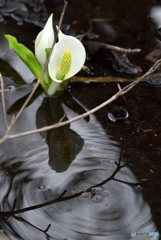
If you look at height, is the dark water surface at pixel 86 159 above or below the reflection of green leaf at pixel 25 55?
below

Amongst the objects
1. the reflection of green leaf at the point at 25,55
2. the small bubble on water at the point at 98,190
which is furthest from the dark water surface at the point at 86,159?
the reflection of green leaf at the point at 25,55

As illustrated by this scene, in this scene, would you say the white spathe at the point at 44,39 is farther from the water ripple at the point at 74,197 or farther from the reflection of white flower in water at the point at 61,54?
the water ripple at the point at 74,197

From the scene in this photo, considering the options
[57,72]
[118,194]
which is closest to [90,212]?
[118,194]

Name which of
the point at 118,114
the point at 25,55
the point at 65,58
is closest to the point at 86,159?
the point at 118,114

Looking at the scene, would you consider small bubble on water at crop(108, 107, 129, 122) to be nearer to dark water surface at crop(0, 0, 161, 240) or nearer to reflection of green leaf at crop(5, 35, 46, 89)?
dark water surface at crop(0, 0, 161, 240)

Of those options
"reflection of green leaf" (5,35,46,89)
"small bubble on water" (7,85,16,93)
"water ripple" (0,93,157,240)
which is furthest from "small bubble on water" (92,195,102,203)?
"small bubble on water" (7,85,16,93)

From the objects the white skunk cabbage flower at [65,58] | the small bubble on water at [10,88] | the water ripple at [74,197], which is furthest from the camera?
the small bubble on water at [10,88]

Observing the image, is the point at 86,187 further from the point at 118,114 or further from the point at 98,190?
the point at 118,114

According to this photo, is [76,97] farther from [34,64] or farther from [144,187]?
[144,187]
